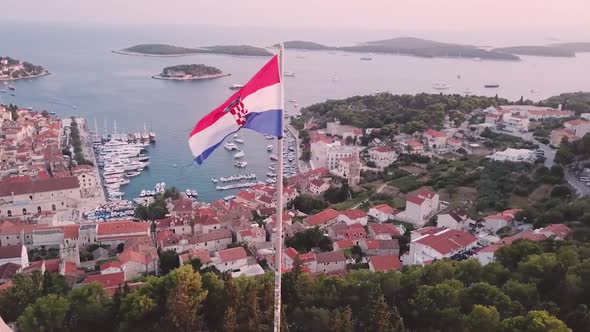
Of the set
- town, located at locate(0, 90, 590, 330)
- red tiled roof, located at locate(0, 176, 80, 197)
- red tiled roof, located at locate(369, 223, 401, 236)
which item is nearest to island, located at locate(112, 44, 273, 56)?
town, located at locate(0, 90, 590, 330)

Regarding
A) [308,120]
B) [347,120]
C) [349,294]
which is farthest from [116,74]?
[349,294]

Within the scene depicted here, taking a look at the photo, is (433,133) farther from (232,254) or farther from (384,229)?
(232,254)

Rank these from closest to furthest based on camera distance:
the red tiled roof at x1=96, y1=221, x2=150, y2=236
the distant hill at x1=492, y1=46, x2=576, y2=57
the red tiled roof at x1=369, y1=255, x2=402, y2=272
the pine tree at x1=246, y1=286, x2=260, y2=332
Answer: the pine tree at x1=246, y1=286, x2=260, y2=332, the red tiled roof at x1=369, y1=255, x2=402, y2=272, the red tiled roof at x1=96, y1=221, x2=150, y2=236, the distant hill at x1=492, y1=46, x2=576, y2=57

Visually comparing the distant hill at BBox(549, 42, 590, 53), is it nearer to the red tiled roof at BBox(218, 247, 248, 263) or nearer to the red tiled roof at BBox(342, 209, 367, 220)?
the red tiled roof at BBox(342, 209, 367, 220)

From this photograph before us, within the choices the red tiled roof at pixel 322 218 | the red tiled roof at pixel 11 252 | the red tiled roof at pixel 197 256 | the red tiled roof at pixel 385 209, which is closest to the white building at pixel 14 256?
the red tiled roof at pixel 11 252

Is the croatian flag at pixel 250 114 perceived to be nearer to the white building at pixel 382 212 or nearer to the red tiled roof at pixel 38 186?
the white building at pixel 382 212
